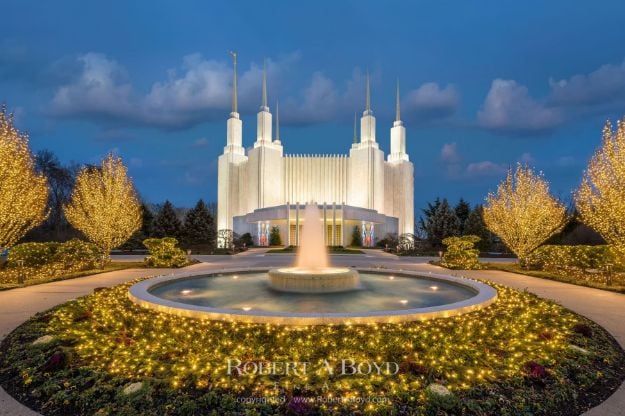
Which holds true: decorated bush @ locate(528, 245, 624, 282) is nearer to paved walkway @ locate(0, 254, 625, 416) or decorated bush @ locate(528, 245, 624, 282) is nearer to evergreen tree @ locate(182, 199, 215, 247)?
paved walkway @ locate(0, 254, 625, 416)

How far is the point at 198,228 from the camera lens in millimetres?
39094

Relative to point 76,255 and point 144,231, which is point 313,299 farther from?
point 144,231

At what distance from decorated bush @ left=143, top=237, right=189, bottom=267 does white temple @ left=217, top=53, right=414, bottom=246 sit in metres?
24.8

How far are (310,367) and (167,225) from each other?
36786 mm

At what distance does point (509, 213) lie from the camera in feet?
61.8

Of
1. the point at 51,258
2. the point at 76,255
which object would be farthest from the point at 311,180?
the point at 51,258

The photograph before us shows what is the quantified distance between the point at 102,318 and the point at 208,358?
3.02 metres

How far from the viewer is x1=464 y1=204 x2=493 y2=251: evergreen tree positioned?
31.8 m

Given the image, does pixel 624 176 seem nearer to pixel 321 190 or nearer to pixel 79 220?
pixel 79 220

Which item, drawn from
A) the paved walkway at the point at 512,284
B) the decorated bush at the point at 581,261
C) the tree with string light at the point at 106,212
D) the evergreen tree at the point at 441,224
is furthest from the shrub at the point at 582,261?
the tree with string light at the point at 106,212

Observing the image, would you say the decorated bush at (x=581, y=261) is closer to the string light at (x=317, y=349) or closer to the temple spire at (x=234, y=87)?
the string light at (x=317, y=349)

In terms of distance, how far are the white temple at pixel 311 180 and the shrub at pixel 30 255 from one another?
27.6 meters

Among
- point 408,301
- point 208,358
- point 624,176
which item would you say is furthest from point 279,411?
point 624,176

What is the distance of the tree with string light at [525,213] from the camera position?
58.8 ft
